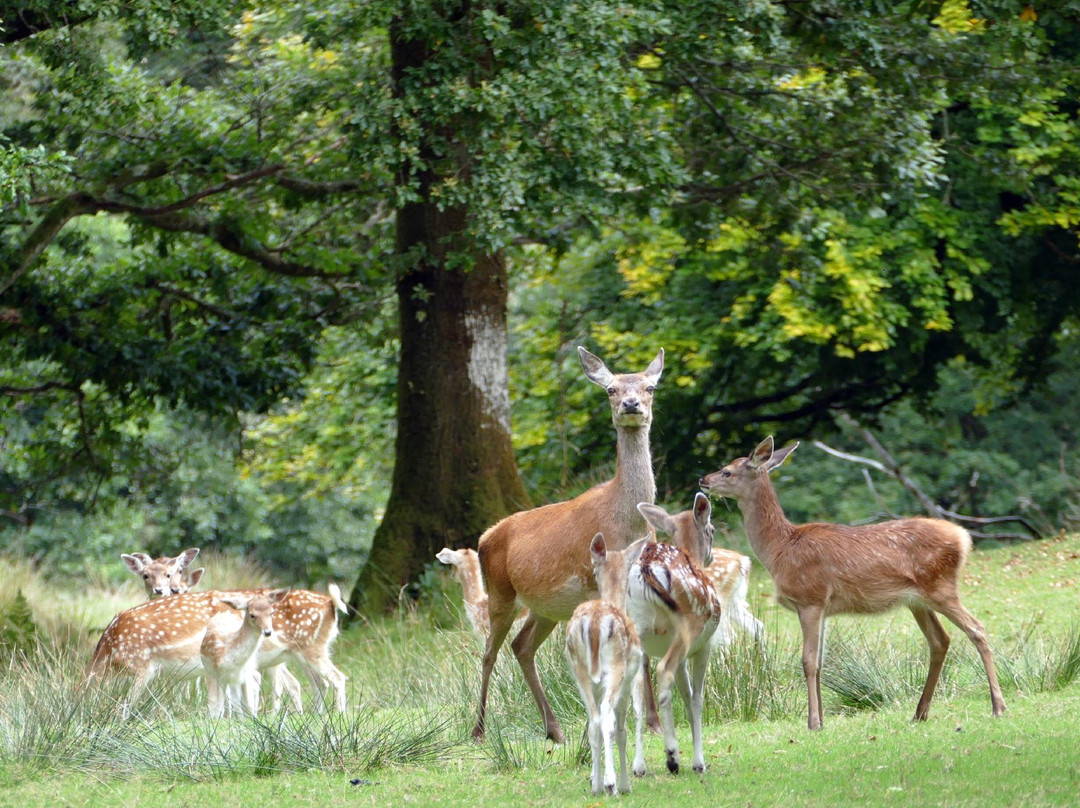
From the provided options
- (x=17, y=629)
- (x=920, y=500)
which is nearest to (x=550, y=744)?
(x=17, y=629)

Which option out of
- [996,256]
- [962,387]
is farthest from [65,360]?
[962,387]

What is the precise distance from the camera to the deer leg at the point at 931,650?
27.2ft

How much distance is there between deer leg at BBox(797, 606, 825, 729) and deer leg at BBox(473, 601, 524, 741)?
71.0 inches

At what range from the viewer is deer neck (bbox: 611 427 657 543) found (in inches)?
324

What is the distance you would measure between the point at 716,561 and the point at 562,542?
10.5 feet

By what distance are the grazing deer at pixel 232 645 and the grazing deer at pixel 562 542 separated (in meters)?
2.13

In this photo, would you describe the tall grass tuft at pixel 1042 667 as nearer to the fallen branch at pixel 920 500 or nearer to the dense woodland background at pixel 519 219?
the dense woodland background at pixel 519 219

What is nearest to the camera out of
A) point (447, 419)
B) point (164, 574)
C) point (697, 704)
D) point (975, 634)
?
point (697, 704)

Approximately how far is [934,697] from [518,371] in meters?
13.4

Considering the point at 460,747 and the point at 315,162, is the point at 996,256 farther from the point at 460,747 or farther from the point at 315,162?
the point at 460,747

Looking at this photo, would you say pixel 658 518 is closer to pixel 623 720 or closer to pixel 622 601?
pixel 622 601

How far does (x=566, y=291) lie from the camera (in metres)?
22.6

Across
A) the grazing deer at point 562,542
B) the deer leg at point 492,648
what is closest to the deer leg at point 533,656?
the grazing deer at point 562,542

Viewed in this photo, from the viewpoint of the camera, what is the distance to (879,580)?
8.42 metres
